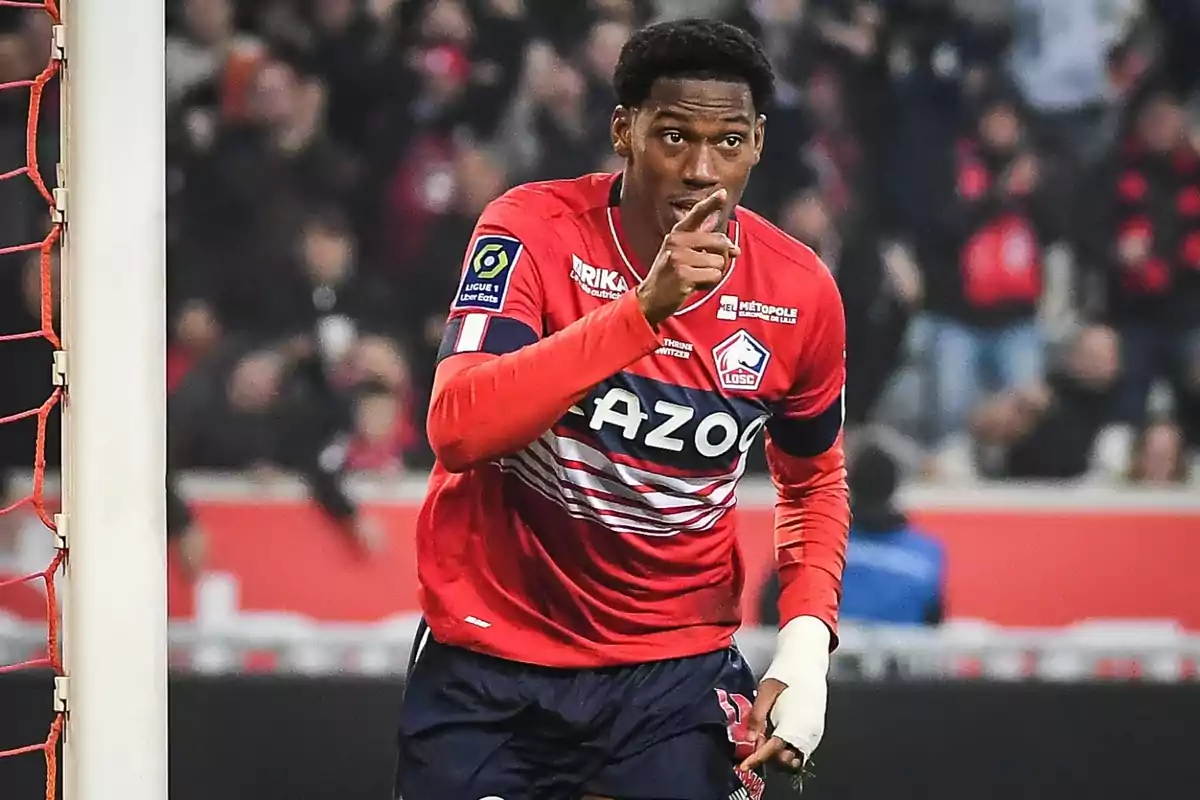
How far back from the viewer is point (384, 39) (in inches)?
188

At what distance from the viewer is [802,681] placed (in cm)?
190

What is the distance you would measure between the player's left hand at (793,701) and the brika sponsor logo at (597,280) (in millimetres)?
499

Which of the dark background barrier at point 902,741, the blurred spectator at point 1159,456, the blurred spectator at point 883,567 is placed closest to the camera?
the dark background barrier at point 902,741

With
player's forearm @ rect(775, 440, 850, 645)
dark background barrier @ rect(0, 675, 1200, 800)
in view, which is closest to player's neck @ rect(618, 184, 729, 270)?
player's forearm @ rect(775, 440, 850, 645)

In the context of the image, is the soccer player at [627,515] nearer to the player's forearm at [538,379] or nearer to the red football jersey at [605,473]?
the red football jersey at [605,473]

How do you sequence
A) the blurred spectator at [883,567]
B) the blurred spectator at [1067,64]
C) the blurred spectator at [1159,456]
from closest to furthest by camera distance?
1. the blurred spectator at [883,567]
2. the blurred spectator at [1159,456]
3. the blurred spectator at [1067,64]

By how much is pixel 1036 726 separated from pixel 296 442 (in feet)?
7.12

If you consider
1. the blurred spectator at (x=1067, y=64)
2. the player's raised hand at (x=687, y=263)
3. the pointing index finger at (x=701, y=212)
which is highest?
the blurred spectator at (x=1067, y=64)

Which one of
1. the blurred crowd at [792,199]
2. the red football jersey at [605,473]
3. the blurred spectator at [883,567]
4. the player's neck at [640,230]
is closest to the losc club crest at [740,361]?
the red football jersey at [605,473]

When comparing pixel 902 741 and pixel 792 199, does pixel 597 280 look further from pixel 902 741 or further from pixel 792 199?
pixel 792 199

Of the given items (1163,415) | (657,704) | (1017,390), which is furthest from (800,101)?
(657,704)

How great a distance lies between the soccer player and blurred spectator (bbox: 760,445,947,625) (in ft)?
7.25

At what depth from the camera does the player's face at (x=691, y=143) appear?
1.79 m

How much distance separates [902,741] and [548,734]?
1.93 m
